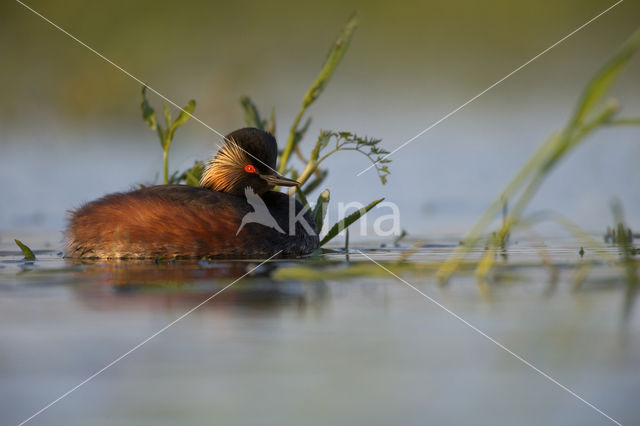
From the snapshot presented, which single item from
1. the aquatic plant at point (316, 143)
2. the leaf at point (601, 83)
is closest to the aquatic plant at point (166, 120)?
the aquatic plant at point (316, 143)

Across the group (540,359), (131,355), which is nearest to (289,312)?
(131,355)

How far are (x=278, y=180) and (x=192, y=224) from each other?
0.93 m

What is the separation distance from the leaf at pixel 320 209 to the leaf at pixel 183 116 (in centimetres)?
143

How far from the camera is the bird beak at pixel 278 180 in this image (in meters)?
5.83

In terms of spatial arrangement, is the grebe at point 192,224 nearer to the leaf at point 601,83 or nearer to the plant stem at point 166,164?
the plant stem at point 166,164

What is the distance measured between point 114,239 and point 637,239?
16.7 ft

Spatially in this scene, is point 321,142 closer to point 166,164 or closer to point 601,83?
point 166,164

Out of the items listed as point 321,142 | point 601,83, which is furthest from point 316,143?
point 601,83

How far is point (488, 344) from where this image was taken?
6.73 feet

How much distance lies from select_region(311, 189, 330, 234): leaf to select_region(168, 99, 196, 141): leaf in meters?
1.43

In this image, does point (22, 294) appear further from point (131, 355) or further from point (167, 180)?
point (167, 180)

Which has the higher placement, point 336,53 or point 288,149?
point 336,53

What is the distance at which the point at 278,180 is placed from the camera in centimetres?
597

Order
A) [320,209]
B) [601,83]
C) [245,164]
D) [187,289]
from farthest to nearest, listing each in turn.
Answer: [320,209]
[245,164]
[187,289]
[601,83]
